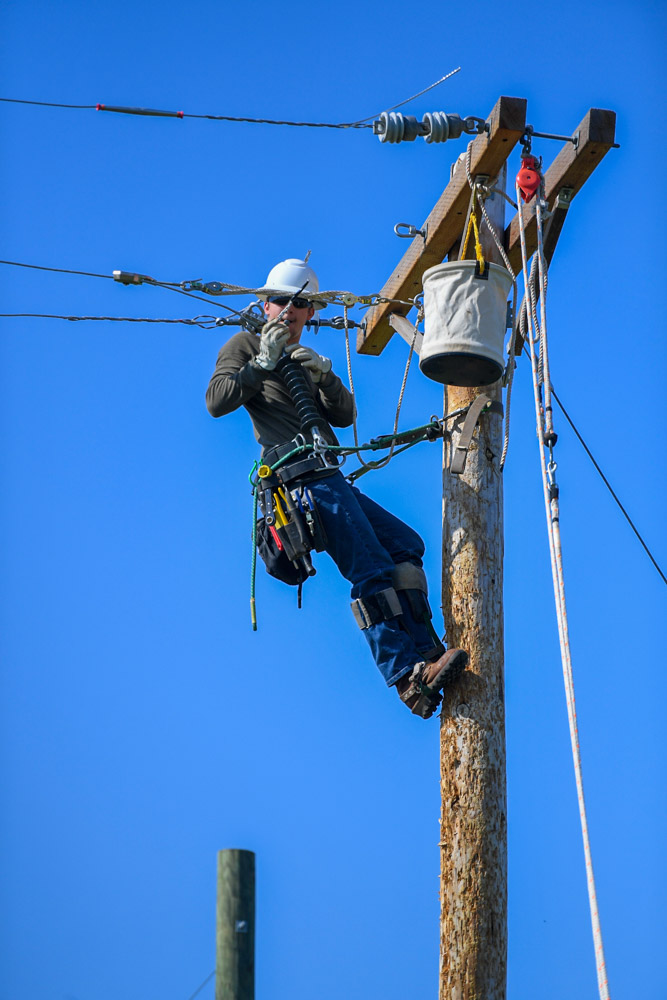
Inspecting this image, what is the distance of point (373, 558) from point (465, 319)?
1.11m

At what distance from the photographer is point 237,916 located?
5.16 metres

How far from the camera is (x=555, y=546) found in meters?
5.54

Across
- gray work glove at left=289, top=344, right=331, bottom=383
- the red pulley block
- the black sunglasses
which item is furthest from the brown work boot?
the red pulley block

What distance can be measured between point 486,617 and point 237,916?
5.54 ft

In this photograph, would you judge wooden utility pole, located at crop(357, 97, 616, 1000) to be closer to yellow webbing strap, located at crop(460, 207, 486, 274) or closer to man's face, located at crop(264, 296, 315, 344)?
yellow webbing strap, located at crop(460, 207, 486, 274)

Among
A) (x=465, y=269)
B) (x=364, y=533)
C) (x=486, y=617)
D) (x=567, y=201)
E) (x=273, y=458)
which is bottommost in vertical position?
(x=486, y=617)

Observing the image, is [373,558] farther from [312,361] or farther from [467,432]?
[312,361]

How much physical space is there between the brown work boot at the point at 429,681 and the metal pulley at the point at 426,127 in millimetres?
2260

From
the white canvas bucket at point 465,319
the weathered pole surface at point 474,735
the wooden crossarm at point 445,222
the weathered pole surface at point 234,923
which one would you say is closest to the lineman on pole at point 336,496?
the weathered pole surface at point 474,735

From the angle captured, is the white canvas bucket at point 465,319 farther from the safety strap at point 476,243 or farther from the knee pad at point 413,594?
the knee pad at point 413,594

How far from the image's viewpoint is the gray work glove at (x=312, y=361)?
6.71 metres

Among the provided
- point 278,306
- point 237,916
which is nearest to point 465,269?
point 278,306

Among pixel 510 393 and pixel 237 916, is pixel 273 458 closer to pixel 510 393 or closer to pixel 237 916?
pixel 510 393

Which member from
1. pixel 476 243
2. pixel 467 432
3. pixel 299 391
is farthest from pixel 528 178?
pixel 299 391
